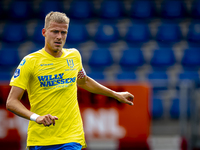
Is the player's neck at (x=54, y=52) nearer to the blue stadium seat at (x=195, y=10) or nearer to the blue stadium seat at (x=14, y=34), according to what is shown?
the blue stadium seat at (x=14, y=34)

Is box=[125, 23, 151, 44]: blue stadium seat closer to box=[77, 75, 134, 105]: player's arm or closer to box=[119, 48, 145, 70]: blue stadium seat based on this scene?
box=[119, 48, 145, 70]: blue stadium seat

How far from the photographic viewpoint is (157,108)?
356 inches

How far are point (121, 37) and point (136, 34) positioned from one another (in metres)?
0.60

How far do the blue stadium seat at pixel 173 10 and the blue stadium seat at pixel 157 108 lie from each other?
3990 millimetres

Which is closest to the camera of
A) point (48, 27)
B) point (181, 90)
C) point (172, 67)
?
point (48, 27)

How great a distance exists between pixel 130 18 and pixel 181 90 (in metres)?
5.05

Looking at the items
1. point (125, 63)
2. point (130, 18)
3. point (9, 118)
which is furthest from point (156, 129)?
point (130, 18)

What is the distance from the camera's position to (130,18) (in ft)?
38.7

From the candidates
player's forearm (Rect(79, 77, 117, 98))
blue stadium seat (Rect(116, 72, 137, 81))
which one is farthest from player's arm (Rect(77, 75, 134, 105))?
blue stadium seat (Rect(116, 72, 137, 81))

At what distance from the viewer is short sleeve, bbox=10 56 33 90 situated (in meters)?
3.05

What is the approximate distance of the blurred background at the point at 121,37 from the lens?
34.0 ft

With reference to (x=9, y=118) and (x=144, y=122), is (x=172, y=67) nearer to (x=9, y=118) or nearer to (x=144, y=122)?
(x=144, y=122)

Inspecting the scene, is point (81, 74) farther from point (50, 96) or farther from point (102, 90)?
point (50, 96)

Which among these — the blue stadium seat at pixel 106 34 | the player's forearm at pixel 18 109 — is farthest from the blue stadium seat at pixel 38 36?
the player's forearm at pixel 18 109
